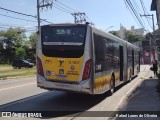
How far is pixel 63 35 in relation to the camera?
12578 millimetres

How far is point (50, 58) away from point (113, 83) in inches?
203

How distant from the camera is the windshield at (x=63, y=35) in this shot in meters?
12.3

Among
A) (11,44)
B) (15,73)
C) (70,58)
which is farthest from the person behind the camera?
(11,44)

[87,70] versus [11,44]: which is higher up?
[11,44]

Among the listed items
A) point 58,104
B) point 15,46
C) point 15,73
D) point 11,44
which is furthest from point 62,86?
point 11,44

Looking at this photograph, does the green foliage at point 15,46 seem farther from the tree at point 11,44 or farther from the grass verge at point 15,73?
the grass verge at point 15,73

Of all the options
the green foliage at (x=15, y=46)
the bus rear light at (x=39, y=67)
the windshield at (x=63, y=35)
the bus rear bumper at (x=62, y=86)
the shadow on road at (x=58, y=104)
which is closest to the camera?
the shadow on road at (x=58, y=104)

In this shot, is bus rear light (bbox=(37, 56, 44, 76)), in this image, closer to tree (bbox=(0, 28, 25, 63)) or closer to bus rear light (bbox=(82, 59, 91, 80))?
bus rear light (bbox=(82, 59, 91, 80))

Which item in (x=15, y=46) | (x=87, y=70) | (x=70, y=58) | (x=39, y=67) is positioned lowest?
(x=87, y=70)

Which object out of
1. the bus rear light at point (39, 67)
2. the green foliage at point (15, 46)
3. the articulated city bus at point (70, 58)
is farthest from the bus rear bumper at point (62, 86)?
the green foliage at point (15, 46)

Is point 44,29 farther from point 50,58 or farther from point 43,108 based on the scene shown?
point 43,108

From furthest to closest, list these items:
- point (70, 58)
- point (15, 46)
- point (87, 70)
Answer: point (15, 46) → point (70, 58) → point (87, 70)

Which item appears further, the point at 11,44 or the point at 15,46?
the point at 11,44

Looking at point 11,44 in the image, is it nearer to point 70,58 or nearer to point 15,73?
point 15,73
